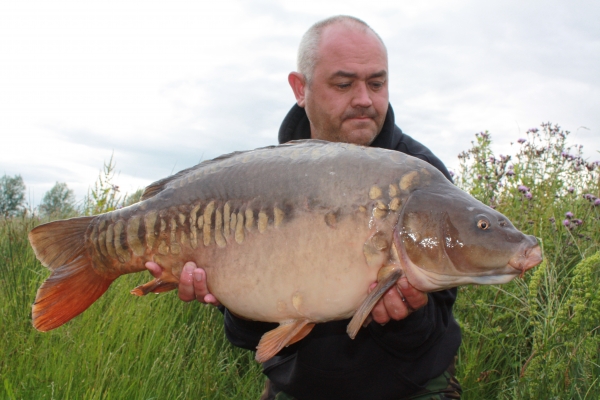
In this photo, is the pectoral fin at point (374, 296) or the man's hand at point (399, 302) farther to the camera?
the man's hand at point (399, 302)

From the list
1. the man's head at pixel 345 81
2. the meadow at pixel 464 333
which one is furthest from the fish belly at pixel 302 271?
the man's head at pixel 345 81

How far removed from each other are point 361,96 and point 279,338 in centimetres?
117

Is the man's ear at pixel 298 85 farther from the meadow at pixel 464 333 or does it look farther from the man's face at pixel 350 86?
the meadow at pixel 464 333

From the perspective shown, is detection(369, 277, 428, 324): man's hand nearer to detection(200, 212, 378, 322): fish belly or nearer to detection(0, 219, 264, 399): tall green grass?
detection(200, 212, 378, 322): fish belly

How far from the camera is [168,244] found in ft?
5.20

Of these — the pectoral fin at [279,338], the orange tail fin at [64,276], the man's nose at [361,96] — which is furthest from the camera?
the man's nose at [361,96]

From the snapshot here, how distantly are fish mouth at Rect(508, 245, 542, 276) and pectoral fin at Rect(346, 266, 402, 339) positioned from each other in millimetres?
261

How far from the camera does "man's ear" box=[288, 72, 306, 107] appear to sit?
2.56m

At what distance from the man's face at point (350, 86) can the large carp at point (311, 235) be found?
0.76 m

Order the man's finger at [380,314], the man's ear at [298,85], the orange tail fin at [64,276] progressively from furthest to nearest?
1. the man's ear at [298,85]
2. the orange tail fin at [64,276]
3. the man's finger at [380,314]

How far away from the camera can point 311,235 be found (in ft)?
4.60

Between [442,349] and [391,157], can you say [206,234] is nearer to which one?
[391,157]

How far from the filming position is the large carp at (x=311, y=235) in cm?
136

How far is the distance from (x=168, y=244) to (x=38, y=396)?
69 centimetres
